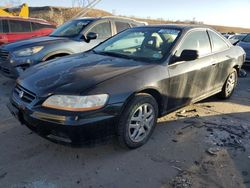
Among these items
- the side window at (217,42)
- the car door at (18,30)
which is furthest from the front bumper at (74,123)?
the car door at (18,30)

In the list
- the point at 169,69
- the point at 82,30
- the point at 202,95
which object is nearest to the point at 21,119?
the point at 169,69

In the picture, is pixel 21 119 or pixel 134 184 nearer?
pixel 134 184

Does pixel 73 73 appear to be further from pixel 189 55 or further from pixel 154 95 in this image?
pixel 189 55

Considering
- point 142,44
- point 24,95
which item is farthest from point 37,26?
point 24,95

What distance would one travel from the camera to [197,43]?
15.4 ft

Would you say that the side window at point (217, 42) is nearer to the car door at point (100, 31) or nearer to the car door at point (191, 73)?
the car door at point (191, 73)

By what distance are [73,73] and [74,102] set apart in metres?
0.58

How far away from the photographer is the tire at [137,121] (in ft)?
11.1

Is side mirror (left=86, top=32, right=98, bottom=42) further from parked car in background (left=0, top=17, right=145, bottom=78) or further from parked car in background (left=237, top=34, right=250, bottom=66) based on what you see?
parked car in background (left=237, top=34, right=250, bottom=66)

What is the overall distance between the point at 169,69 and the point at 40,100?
1.84m

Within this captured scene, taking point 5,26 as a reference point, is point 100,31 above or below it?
above

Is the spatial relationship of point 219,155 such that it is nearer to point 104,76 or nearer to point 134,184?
point 134,184

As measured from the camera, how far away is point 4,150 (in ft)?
11.8

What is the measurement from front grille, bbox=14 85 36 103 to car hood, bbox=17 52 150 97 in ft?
0.16
